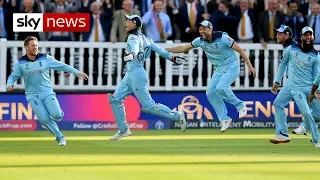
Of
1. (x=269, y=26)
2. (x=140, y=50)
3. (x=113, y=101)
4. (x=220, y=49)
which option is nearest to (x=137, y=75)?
(x=140, y=50)

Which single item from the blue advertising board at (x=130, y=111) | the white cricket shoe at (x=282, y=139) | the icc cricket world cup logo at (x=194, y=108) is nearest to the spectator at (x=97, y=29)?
the blue advertising board at (x=130, y=111)

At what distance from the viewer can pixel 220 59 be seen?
77.7 feet

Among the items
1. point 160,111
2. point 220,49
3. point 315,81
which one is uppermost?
point 220,49

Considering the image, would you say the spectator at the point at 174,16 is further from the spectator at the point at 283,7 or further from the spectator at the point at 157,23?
the spectator at the point at 283,7

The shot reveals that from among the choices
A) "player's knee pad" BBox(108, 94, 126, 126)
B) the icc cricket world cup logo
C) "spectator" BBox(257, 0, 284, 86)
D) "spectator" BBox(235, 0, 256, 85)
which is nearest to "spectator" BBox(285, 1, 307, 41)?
"spectator" BBox(257, 0, 284, 86)

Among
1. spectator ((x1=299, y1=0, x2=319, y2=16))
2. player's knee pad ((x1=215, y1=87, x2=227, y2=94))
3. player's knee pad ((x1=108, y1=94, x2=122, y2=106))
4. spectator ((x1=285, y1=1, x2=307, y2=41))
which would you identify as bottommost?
player's knee pad ((x1=108, y1=94, x2=122, y2=106))

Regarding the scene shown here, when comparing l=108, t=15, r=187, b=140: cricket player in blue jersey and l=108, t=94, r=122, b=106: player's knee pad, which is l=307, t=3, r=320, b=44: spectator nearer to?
l=108, t=15, r=187, b=140: cricket player in blue jersey

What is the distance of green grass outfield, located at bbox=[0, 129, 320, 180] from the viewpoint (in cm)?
1622

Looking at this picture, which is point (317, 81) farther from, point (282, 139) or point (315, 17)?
point (315, 17)

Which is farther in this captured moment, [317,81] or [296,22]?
[296,22]

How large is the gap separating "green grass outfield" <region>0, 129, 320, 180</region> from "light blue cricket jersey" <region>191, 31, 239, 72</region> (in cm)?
171

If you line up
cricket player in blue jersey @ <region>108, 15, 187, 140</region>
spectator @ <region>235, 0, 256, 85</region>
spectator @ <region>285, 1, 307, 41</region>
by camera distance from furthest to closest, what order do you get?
spectator @ <region>285, 1, 307, 41</region>
spectator @ <region>235, 0, 256, 85</region>
cricket player in blue jersey @ <region>108, 15, 187, 140</region>
